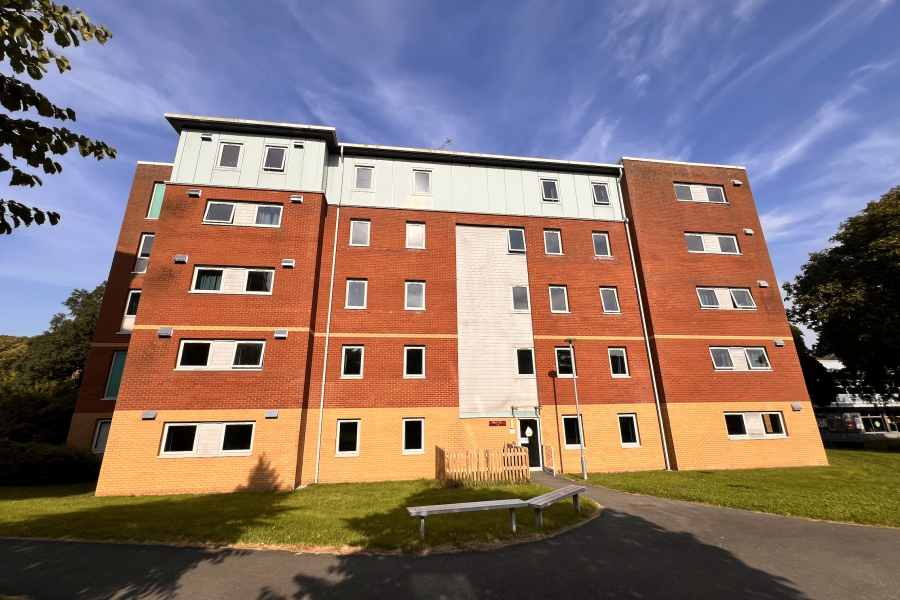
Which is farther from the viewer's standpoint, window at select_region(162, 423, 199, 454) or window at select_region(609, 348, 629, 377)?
window at select_region(609, 348, 629, 377)

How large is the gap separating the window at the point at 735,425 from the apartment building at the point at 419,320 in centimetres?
14

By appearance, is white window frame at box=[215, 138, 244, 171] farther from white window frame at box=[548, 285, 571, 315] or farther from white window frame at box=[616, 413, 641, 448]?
white window frame at box=[616, 413, 641, 448]

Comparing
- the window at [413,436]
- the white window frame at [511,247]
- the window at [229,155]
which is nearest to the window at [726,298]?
the white window frame at [511,247]

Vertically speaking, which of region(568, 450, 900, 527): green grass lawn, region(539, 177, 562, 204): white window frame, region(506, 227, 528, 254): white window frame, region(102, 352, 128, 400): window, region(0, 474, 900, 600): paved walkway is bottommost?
region(0, 474, 900, 600): paved walkway

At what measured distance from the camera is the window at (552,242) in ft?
68.3

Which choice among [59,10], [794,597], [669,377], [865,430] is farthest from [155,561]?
[865,430]

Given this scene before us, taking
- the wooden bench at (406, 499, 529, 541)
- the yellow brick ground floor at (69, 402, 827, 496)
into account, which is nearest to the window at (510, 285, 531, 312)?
the yellow brick ground floor at (69, 402, 827, 496)

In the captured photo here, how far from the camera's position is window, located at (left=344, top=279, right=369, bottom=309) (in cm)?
1836

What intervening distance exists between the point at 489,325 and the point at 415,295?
4.02 metres

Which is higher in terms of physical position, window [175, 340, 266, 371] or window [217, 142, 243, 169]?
window [217, 142, 243, 169]

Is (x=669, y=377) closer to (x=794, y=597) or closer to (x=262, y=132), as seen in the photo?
(x=794, y=597)

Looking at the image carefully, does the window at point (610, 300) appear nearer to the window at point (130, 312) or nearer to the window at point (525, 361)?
the window at point (525, 361)

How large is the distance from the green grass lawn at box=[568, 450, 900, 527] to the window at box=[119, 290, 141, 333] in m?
24.0

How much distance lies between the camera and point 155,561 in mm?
7406
